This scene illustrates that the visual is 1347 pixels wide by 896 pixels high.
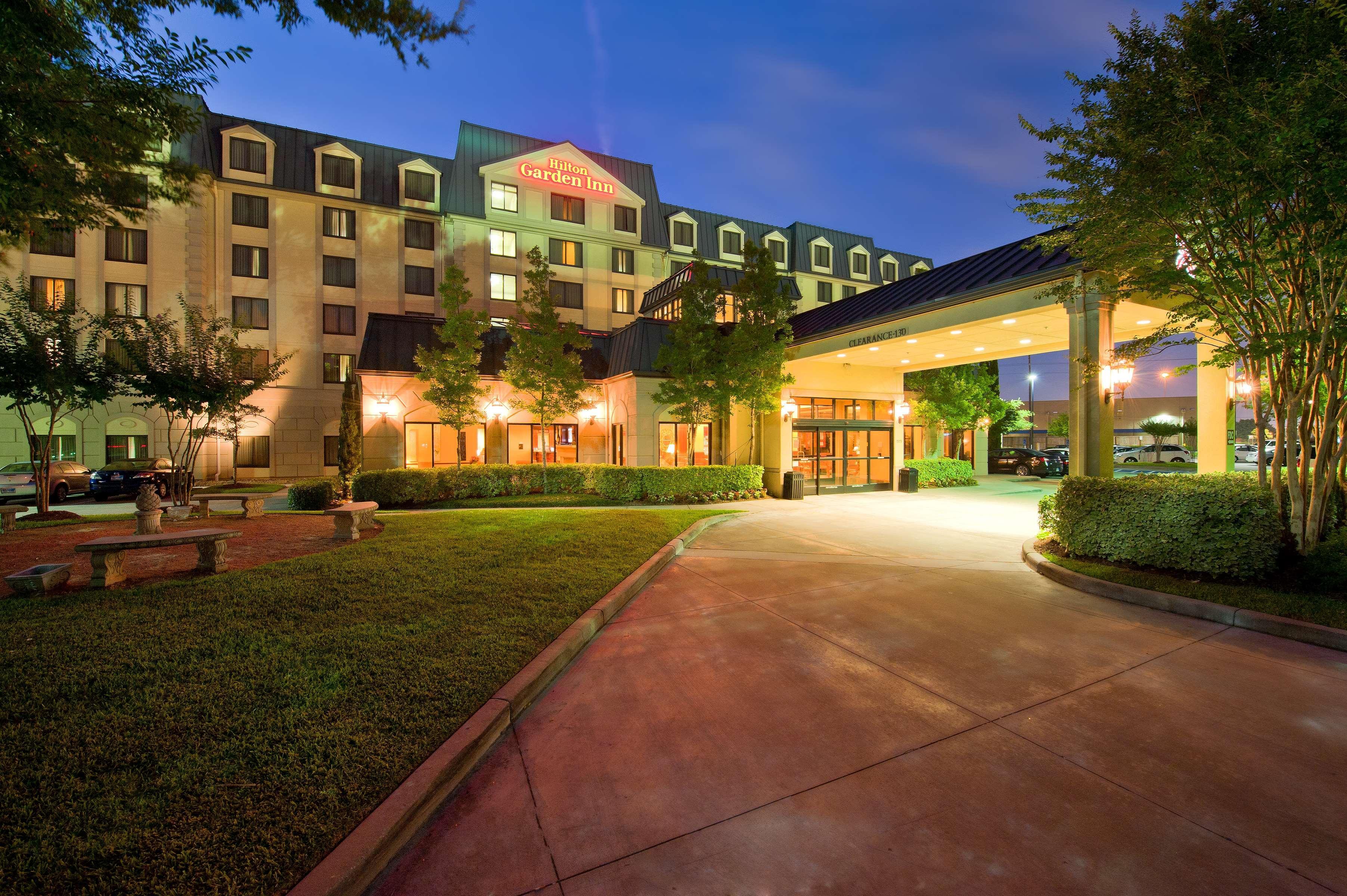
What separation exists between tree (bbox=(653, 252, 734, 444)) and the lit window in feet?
49.6

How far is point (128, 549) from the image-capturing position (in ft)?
21.6

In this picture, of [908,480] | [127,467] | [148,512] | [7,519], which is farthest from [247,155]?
[908,480]

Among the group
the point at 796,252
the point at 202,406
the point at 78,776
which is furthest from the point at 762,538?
the point at 796,252

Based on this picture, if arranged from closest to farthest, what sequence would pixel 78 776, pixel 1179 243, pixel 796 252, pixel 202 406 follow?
pixel 78 776 < pixel 1179 243 < pixel 202 406 < pixel 796 252

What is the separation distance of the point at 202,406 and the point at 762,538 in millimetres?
14835

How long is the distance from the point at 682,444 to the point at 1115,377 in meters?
13.7

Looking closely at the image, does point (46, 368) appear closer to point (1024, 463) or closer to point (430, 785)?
point (430, 785)

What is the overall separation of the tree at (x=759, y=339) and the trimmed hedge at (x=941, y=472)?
→ 27.5ft

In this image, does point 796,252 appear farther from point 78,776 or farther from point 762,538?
point 78,776

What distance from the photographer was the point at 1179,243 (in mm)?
7527

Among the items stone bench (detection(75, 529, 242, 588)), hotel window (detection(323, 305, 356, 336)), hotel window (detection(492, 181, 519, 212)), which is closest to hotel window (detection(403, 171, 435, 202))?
hotel window (detection(492, 181, 519, 212))

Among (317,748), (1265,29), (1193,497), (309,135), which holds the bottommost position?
(317,748)

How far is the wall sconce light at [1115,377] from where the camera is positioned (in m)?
9.60

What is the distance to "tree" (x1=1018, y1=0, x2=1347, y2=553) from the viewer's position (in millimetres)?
5715
